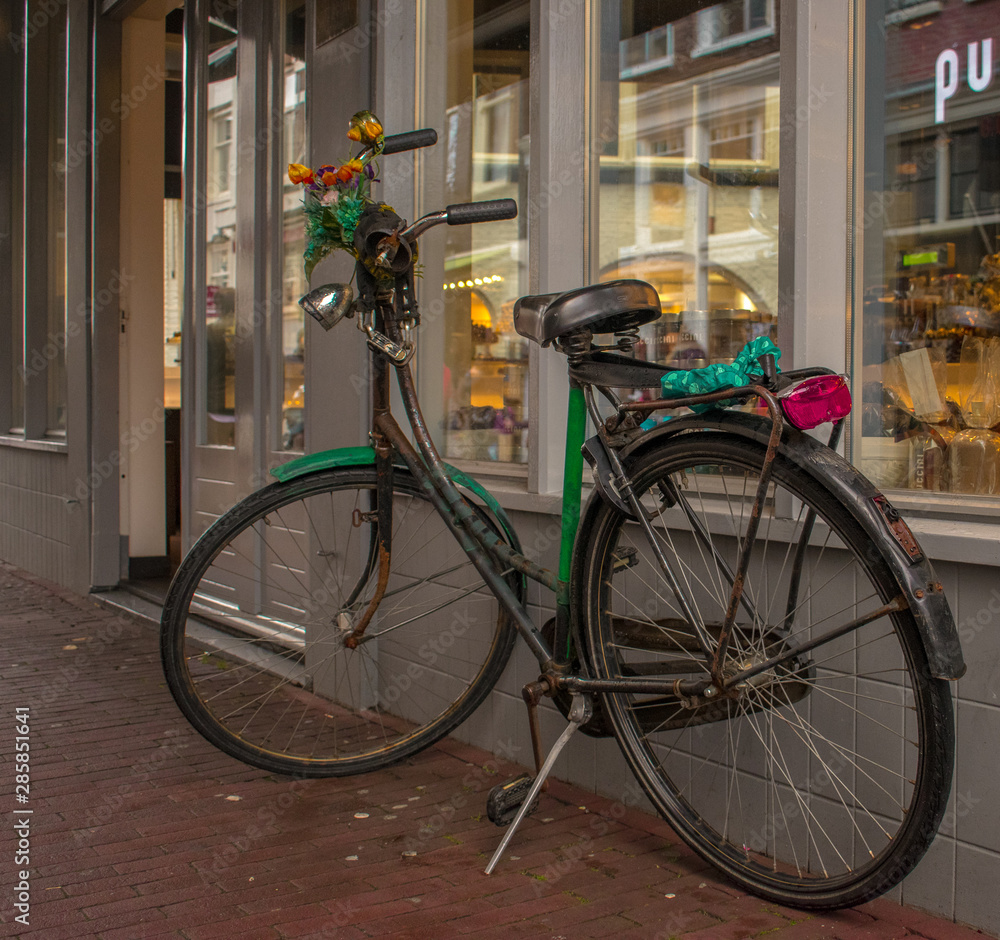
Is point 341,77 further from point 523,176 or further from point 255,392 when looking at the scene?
point 255,392

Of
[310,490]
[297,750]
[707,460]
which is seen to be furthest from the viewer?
[297,750]

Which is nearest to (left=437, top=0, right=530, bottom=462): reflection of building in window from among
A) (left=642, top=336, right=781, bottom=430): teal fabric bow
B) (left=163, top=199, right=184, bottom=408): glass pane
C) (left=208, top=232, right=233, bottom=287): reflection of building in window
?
(left=642, top=336, right=781, bottom=430): teal fabric bow

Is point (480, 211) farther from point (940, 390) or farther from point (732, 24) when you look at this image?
point (732, 24)

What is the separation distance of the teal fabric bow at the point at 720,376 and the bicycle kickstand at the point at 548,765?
84cm

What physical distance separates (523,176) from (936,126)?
1.51 meters

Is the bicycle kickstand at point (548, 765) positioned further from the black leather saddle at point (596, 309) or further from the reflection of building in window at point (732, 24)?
the reflection of building in window at point (732, 24)

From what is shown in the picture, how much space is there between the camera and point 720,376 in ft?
7.61

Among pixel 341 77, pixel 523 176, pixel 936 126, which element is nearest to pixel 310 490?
pixel 523 176

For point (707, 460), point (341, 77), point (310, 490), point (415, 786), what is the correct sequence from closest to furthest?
point (707, 460), point (310, 490), point (415, 786), point (341, 77)

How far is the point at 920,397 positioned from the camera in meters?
2.98

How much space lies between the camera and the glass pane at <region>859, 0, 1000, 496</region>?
283cm

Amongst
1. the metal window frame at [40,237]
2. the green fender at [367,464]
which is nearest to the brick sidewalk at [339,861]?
the green fender at [367,464]

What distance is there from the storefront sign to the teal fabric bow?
1.79 metres

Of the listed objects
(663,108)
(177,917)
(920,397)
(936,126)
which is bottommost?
(177,917)
